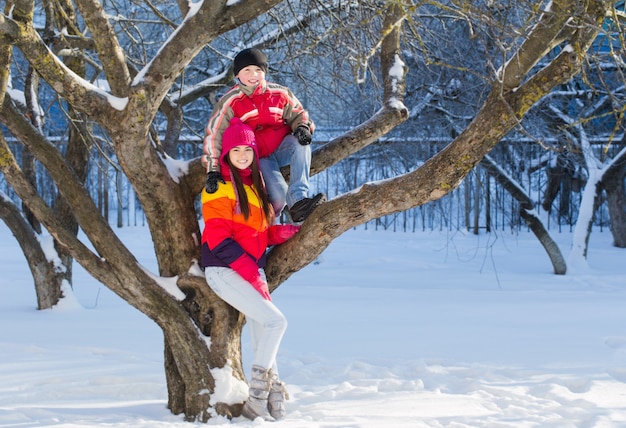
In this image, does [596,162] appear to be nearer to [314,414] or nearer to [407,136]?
[407,136]

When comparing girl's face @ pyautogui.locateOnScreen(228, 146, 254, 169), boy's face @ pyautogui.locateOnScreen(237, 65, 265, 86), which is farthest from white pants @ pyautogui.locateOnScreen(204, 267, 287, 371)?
boy's face @ pyautogui.locateOnScreen(237, 65, 265, 86)

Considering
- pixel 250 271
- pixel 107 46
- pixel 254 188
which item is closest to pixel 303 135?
pixel 254 188

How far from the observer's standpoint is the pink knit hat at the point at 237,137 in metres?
3.79

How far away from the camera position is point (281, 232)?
13.0 ft

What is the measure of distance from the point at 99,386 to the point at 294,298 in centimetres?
375

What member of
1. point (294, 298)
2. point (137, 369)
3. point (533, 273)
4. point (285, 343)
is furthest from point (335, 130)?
point (137, 369)

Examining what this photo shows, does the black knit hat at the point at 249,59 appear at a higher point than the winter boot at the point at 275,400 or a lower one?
higher

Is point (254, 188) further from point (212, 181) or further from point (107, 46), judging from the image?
point (107, 46)

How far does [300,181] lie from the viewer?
389 cm

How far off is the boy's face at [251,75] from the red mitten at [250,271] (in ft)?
3.07

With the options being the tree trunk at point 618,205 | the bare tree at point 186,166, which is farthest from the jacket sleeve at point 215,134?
the tree trunk at point 618,205

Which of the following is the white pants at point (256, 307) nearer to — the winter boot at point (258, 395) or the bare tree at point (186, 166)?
the winter boot at point (258, 395)

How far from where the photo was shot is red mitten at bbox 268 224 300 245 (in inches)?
155

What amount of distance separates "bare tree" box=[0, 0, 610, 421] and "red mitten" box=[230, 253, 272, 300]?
0.24 metres
